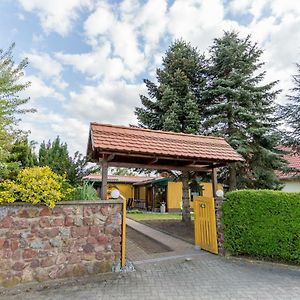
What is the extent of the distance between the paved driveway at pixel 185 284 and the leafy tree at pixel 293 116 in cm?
762

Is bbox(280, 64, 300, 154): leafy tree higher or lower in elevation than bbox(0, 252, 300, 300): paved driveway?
higher

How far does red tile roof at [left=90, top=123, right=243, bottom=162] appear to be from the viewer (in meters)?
6.61

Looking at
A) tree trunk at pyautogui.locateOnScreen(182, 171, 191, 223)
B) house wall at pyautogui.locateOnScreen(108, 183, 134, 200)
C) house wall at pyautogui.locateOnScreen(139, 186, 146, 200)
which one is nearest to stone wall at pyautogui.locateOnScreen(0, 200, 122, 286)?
tree trunk at pyautogui.locateOnScreen(182, 171, 191, 223)

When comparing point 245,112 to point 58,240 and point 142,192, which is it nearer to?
point 58,240

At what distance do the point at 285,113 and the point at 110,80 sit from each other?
29.7 ft

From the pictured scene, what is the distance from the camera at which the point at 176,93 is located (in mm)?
13281

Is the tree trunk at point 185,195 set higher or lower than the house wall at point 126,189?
lower

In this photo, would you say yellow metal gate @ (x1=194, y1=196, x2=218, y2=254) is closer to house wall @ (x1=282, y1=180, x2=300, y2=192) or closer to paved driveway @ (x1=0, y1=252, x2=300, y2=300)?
paved driveway @ (x1=0, y1=252, x2=300, y2=300)

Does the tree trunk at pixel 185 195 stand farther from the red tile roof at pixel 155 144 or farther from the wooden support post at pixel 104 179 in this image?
the wooden support post at pixel 104 179

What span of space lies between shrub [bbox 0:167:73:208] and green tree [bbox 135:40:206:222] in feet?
25.9

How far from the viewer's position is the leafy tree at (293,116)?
11875mm

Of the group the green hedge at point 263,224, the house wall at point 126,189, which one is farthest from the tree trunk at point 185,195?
the house wall at point 126,189

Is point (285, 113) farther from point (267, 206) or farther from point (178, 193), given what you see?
point (178, 193)

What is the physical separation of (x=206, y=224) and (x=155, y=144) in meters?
2.95
